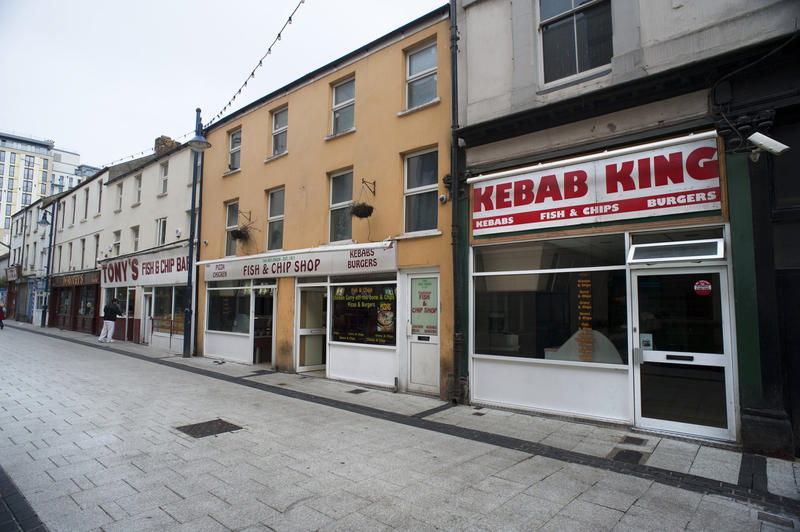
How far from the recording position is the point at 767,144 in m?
5.06

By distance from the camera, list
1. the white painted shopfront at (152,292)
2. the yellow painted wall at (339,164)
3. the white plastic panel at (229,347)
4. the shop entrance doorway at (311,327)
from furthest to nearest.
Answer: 1. the white painted shopfront at (152,292)
2. the white plastic panel at (229,347)
3. the shop entrance doorway at (311,327)
4. the yellow painted wall at (339,164)

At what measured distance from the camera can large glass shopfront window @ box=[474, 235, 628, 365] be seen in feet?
21.6

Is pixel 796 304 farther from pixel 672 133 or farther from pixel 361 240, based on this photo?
pixel 361 240

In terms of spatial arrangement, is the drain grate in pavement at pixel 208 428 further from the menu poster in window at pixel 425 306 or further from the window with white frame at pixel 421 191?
the window with white frame at pixel 421 191

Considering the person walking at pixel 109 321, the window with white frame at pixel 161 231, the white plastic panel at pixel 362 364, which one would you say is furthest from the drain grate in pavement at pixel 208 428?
the person walking at pixel 109 321

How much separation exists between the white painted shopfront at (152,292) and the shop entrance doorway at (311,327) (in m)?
6.35

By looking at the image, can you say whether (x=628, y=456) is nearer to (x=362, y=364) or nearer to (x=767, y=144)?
(x=767, y=144)

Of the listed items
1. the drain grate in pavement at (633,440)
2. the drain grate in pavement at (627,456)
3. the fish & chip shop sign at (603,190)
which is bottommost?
the drain grate in pavement at (627,456)

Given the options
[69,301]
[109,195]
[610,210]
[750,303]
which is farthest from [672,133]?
[69,301]

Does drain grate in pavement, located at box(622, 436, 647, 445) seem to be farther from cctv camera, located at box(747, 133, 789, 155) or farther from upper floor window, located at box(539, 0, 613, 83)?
upper floor window, located at box(539, 0, 613, 83)

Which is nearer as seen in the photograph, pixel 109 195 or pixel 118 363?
pixel 118 363

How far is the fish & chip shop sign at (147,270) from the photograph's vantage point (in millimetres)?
15594

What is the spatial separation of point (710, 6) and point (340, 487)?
7.69 m

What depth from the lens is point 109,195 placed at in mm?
21422
